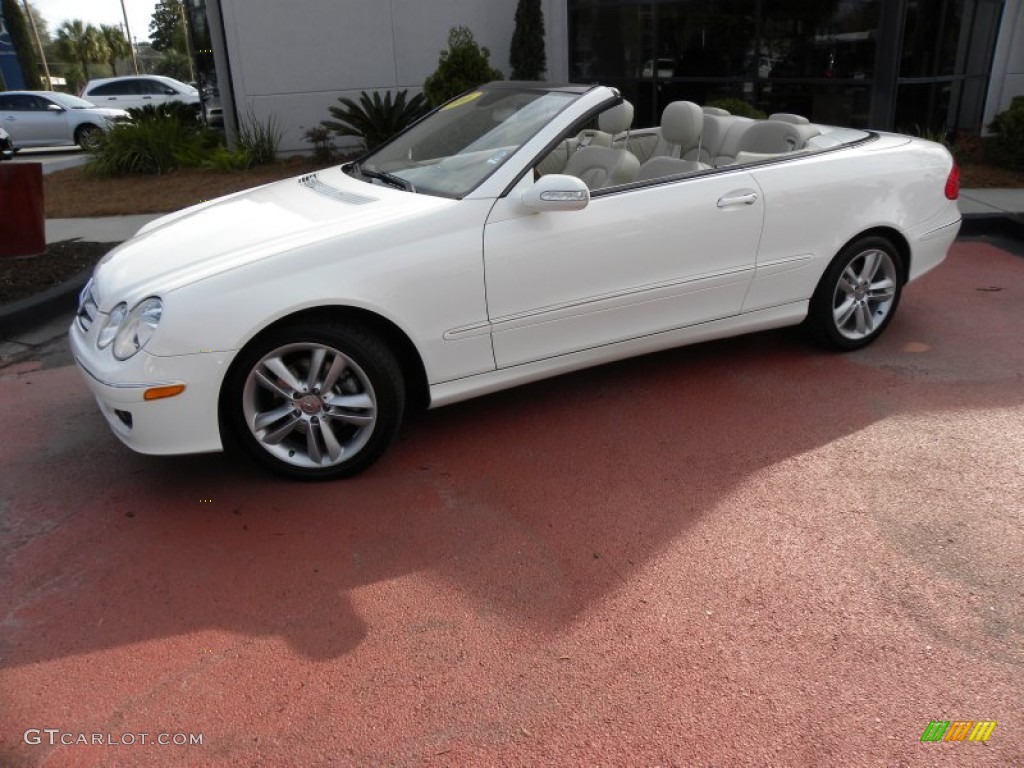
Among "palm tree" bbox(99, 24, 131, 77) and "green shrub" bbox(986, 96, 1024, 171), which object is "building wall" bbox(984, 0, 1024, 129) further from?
"palm tree" bbox(99, 24, 131, 77)

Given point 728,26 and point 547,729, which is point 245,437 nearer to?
point 547,729

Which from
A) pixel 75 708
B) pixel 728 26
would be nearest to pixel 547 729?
pixel 75 708

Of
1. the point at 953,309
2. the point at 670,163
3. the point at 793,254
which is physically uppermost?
the point at 670,163

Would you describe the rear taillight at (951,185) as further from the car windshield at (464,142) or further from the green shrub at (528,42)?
the green shrub at (528,42)

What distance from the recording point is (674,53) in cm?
1252

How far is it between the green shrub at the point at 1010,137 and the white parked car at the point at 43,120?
17.6 metres

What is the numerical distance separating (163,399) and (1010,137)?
1069 cm

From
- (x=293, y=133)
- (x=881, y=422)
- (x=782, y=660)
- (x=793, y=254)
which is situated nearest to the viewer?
(x=782, y=660)

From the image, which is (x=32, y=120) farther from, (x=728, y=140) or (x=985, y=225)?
(x=985, y=225)

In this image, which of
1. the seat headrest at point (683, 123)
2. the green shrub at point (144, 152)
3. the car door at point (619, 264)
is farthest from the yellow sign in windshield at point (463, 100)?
the green shrub at point (144, 152)

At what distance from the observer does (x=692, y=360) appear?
5125mm

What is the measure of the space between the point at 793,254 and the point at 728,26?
8775 millimetres

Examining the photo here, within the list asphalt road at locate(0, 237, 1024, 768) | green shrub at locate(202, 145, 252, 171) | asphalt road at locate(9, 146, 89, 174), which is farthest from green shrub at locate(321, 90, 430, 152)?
asphalt road at locate(9, 146, 89, 174)

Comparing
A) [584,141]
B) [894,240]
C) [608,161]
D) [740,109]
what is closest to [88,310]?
[608,161]
